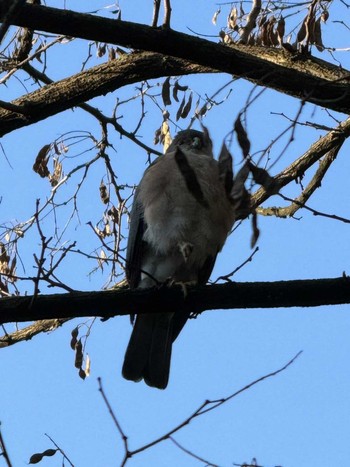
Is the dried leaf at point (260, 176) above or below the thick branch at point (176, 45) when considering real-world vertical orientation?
below

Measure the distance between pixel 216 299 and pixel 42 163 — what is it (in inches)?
106

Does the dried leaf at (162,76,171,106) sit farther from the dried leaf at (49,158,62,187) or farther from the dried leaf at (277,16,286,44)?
the dried leaf at (49,158,62,187)

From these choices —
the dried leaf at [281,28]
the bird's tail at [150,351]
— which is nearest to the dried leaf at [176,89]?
the dried leaf at [281,28]

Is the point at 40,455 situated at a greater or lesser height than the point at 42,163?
lesser

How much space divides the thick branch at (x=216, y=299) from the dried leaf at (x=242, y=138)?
3.16 ft

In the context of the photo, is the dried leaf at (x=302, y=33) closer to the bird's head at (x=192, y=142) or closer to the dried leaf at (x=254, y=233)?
the bird's head at (x=192, y=142)

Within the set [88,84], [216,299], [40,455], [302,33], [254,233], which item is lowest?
[40,455]

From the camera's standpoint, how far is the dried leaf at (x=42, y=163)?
620cm

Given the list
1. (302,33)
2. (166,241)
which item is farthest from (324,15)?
(166,241)

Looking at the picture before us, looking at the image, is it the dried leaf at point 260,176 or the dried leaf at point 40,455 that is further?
the dried leaf at point 40,455

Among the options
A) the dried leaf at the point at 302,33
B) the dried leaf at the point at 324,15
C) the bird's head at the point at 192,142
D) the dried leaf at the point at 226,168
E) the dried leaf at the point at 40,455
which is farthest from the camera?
the bird's head at the point at 192,142

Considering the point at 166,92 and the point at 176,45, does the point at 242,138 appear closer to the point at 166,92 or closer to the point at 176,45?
the point at 176,45

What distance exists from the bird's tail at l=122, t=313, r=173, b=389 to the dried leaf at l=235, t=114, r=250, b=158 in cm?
242

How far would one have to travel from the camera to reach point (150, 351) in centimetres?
520
